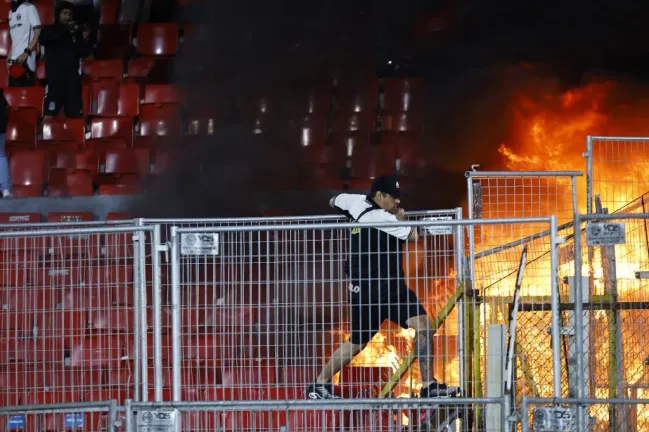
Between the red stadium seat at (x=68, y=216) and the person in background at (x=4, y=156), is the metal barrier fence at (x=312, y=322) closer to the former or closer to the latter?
the red stadium seat at (x=68, y=216)

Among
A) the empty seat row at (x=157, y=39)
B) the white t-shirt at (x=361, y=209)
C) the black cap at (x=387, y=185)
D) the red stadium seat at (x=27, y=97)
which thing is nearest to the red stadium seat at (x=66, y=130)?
the red stadium seat at (x=27, y=97)

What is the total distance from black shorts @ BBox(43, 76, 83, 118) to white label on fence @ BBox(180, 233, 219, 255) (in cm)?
589

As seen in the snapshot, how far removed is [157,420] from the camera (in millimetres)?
5750

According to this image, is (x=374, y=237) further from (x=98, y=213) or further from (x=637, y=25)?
(x=637, y=25)

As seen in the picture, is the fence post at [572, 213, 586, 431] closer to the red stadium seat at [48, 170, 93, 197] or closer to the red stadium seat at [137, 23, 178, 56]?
the red stadium seat at [48, 170, 93, 197]

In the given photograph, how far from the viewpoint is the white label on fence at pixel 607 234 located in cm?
566

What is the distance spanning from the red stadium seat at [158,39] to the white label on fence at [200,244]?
5.98m

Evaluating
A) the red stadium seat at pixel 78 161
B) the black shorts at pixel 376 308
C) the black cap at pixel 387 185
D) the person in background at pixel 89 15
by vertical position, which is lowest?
the black shorts at pixel 376 308

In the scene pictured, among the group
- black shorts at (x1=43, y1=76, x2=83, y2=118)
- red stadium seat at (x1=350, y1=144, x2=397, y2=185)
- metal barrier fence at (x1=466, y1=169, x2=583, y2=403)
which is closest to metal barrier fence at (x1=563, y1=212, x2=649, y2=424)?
metal barrier fence at (x1=466, y1=169, x2=583, y2=403)

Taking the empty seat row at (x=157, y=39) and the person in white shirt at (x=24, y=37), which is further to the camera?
the person in white shirt at (x=24, y=37)

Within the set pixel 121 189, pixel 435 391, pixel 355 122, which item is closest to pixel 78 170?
pixel 121 189

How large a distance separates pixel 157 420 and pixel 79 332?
1975 millimetres

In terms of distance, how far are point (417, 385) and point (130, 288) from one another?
2.63 m

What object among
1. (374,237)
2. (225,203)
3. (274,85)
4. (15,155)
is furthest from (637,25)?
(15,155)
